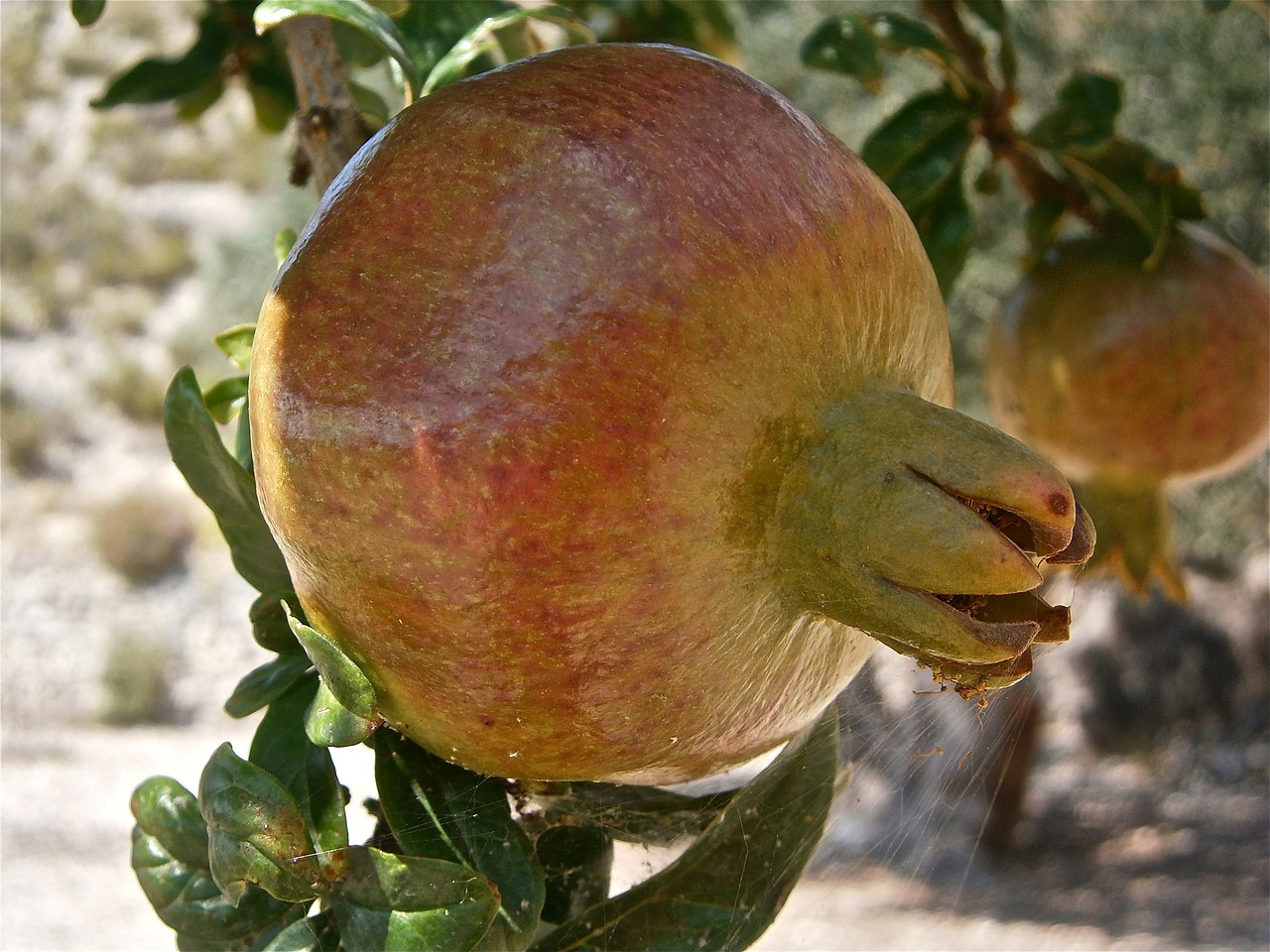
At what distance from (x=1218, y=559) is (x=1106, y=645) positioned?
2.20 feet

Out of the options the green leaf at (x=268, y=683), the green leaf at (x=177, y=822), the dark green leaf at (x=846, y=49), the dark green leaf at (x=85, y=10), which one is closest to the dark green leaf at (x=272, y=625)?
the green leaf at (x=268, y=683)

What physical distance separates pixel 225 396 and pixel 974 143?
89cm

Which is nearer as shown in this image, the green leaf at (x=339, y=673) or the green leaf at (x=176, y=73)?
the green leaf at (x=339, y=673)

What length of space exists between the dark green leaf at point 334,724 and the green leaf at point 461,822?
0.08 m

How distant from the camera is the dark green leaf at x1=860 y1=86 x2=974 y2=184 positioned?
124 cm

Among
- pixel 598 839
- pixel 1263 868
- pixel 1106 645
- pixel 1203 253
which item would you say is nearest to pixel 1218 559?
pixel 1106 645

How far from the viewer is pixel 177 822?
79 centimetres

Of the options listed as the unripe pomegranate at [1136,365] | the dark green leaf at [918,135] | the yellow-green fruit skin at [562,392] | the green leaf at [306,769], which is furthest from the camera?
the unripe pomegranate at [1136,365]

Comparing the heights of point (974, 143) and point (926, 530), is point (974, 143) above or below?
below

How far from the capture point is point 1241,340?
1358mm

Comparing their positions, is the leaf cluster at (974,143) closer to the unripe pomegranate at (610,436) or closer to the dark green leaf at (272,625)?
the unripe pomegranate at (610,436)

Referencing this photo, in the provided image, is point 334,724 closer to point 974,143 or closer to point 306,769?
point 306,769

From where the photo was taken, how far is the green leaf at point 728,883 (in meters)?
0.76

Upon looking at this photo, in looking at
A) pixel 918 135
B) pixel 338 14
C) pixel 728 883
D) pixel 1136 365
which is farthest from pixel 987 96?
pixel 728 883
